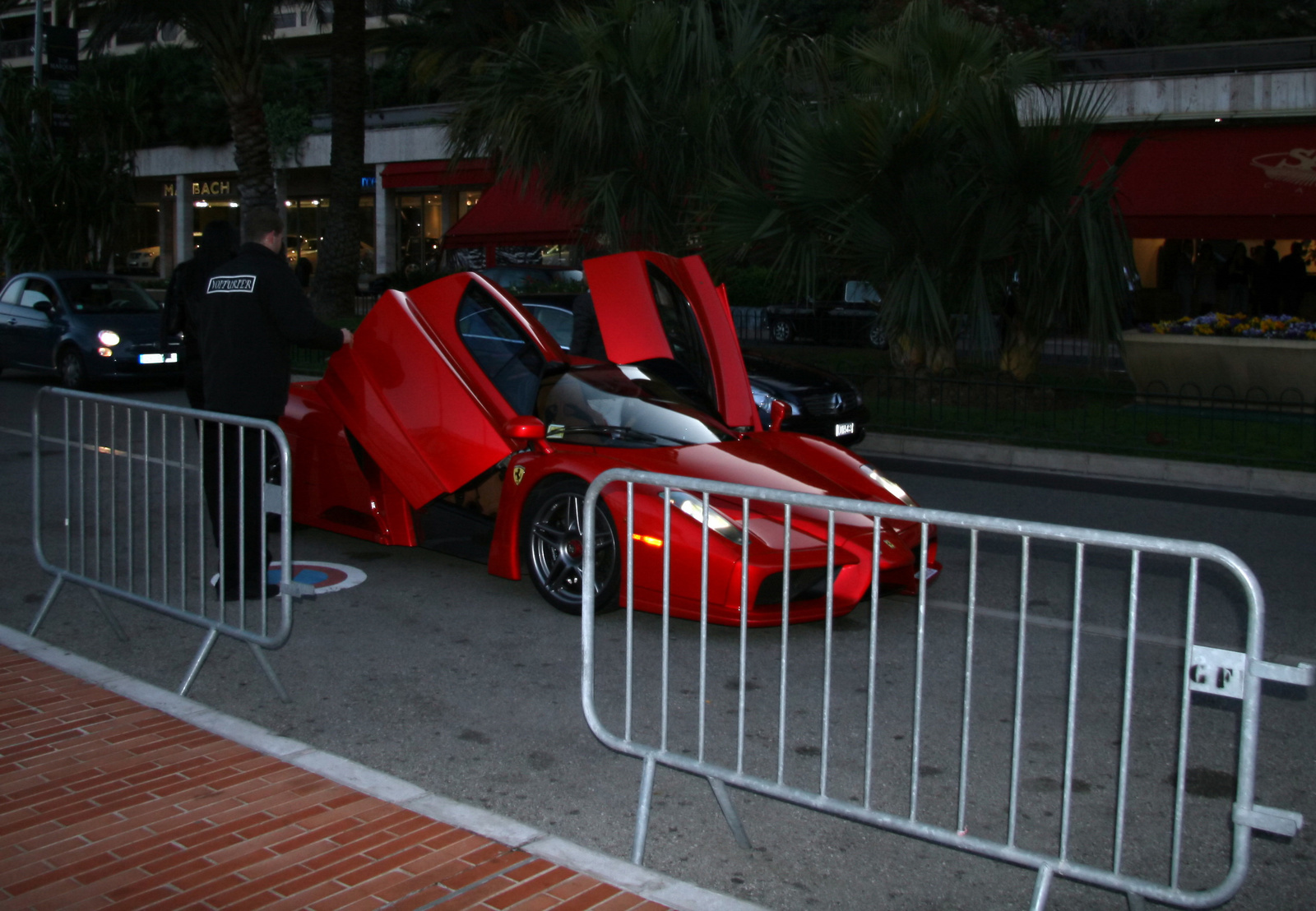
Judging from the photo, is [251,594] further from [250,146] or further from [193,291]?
[250,146]

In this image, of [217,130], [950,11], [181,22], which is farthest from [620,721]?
[217,130]

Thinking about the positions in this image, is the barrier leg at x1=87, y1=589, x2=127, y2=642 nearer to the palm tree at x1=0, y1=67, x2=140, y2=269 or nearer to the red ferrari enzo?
the red ferrari enzo

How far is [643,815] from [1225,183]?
21202 millimetres

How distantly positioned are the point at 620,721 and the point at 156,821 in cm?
175

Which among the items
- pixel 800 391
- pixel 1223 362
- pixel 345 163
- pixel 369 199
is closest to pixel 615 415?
pixel 800 391

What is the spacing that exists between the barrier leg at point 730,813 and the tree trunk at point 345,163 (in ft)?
64.1

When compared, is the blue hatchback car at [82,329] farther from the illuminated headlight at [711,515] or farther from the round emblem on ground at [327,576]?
the illuminated headlight at [711,515]

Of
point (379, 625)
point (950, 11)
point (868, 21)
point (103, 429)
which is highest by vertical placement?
point (868, 21)

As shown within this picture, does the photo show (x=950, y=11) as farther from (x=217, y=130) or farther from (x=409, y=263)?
(x=217, y=130)

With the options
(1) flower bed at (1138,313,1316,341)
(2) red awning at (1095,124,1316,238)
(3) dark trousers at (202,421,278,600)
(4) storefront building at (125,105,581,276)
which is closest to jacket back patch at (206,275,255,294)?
(3) dark trousers at (202,421,278,600)

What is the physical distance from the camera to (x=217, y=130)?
153 ft

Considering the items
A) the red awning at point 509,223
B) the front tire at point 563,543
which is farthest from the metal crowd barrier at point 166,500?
the red awning at point 509,223

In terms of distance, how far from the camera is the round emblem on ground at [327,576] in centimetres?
696

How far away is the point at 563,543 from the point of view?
20.7 ft
